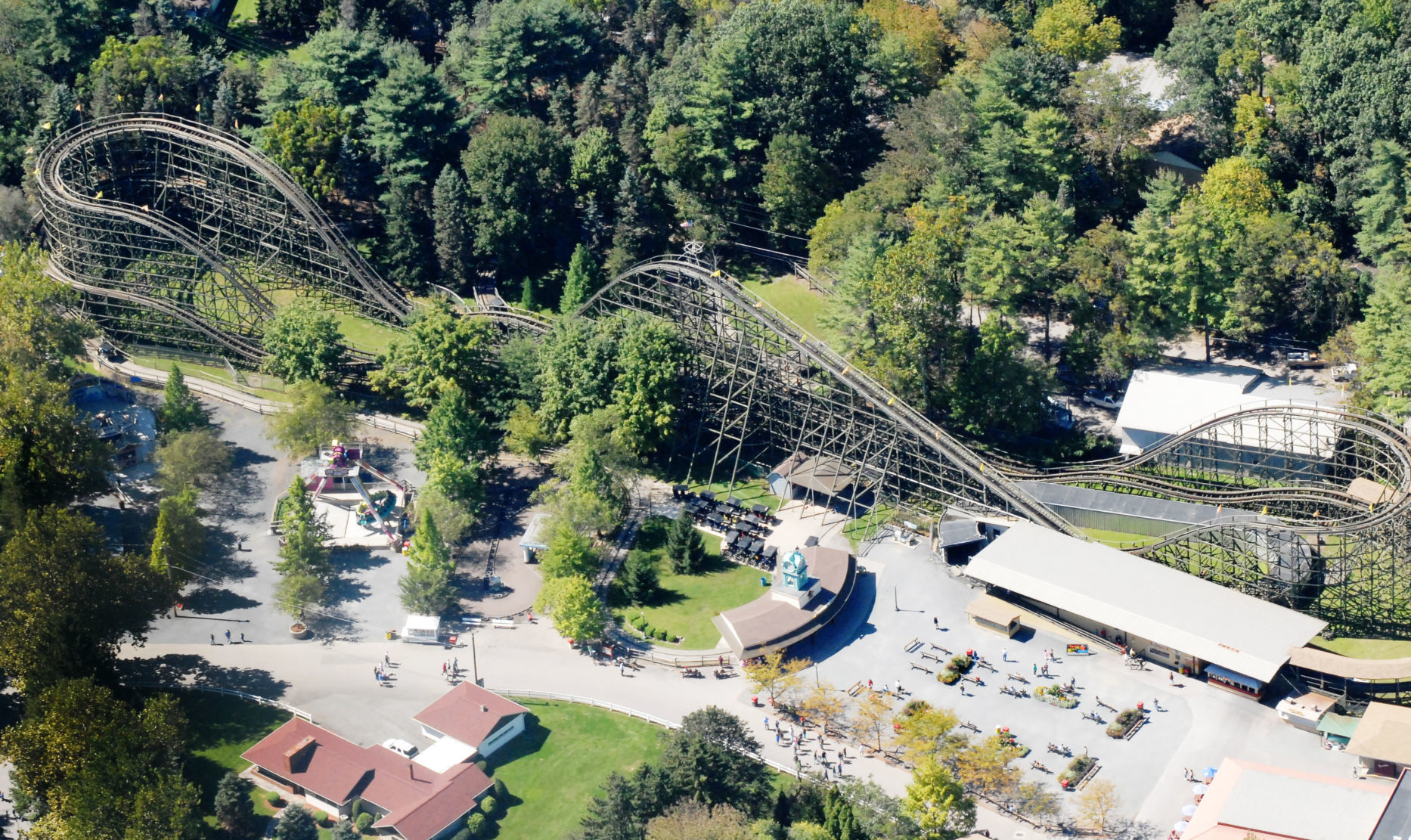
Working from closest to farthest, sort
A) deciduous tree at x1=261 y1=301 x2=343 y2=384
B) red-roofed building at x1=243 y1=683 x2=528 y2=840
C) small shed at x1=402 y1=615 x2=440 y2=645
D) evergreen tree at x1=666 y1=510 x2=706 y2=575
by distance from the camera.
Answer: red-roofed building at x1=243 y1=683 x2=528 y2=840, small shed at x1=402 y1=615 x2=440 y2=645, evergreen tree at x1=666 y1=510 x2=706 y2=575, deciduous tree at x1=261 y1=301 x2=343 y2=384

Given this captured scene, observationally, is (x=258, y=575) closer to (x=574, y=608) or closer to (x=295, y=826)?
(x=574, y=608)

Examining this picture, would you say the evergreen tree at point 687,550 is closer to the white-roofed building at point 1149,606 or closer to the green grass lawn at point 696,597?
the green grass lawn at point 696,597

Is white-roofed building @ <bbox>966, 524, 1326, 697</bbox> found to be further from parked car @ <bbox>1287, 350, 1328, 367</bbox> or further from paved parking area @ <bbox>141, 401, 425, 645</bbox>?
paved parking area @ <bbox>141, 401, 425, 645</bbox>

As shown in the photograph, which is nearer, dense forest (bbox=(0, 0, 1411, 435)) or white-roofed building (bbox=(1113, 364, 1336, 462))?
white-roofed building (bbox=(1113, 364, 1336, 462))

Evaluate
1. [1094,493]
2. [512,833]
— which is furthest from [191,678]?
[1094,493]

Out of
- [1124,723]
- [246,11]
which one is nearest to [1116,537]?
[1124,723]

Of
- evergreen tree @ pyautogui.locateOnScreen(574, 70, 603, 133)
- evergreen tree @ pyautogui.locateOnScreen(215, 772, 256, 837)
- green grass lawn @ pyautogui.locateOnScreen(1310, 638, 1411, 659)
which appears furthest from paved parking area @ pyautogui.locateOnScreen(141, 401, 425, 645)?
green grass lawn @ pyautogui.locateOnScreen(1310, 638, 1411, 659)

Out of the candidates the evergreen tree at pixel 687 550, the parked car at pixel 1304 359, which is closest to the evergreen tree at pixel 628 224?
the evergreen tree at pixel 687 550
